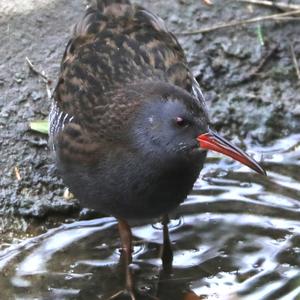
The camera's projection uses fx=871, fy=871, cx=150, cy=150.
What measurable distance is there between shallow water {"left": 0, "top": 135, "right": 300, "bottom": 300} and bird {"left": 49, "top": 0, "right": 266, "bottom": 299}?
198mm

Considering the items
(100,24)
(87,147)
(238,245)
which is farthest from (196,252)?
(100,24)

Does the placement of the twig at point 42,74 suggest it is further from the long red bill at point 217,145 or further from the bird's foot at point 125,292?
the long red bill at point 217,145

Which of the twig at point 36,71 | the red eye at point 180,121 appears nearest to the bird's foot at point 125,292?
the red eye at point 180,121

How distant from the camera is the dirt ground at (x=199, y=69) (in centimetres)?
560

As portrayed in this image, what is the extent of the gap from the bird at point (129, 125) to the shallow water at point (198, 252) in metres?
0.20

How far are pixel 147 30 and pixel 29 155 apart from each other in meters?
1.26

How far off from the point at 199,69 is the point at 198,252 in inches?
65.7

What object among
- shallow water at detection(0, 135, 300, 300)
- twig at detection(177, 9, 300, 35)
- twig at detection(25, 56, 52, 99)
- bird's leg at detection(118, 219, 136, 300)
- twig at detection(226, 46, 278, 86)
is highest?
twig at detection(177, 9, 300, 35)

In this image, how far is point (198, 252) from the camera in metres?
4.95

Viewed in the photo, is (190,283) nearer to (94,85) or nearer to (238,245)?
(238,245)

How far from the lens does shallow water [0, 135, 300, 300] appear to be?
4680 mm

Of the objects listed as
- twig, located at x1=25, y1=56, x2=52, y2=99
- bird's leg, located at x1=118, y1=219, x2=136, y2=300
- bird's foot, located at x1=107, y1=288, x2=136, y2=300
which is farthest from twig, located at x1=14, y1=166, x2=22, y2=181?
bird's foot, located at x1=107, y1=288, x2=136, y2=300

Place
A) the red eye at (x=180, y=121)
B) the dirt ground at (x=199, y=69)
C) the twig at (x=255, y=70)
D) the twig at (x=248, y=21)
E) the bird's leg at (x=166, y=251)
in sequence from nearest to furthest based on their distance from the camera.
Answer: the red eye at (x=180, y=121), the bird's leg at (x=166, y=251), the dirt ground at (x=199, y=69), the twig at (x=255, y=70), the twig at (x=248, y=21)

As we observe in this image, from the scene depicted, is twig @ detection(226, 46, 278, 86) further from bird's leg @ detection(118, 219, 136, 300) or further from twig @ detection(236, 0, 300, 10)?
bird's leg @ detection(118, 219, 136, 300)
